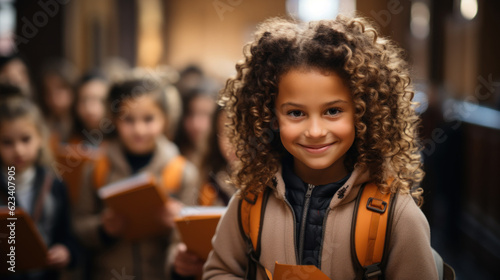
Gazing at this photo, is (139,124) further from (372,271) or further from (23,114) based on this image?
(372,271)

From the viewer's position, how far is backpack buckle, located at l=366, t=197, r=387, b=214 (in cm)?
110

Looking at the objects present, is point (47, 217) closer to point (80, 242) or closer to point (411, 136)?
point (80, 242)

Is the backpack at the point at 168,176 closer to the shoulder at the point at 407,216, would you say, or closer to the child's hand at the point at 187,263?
the child's hand at the point at 187,263

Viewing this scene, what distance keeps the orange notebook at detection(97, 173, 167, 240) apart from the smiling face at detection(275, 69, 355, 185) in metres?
0.90

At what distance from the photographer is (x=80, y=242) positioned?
242 cm

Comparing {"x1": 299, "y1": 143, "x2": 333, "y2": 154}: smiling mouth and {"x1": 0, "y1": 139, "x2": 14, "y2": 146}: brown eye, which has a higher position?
{"x1": 299, "y1": 143, "x2": 333, "y2": 154}: smiling mouth

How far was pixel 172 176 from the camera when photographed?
2.38m

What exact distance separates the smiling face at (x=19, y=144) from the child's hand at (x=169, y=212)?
0.70 m

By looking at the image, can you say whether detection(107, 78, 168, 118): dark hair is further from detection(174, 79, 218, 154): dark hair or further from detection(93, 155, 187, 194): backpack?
detection(174, 79, 218, 154): dark hair

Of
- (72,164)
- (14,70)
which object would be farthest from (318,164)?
(14,70)

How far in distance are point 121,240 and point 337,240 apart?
57.5 inches

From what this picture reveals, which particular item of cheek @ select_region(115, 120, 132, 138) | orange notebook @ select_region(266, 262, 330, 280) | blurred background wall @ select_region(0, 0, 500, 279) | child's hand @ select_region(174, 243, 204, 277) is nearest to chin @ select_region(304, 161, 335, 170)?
orange notebook @ select_region(266, 262, 330, 280)

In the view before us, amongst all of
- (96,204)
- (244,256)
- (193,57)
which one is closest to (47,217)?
(96,204)

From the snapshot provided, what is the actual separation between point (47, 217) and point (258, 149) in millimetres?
1441
